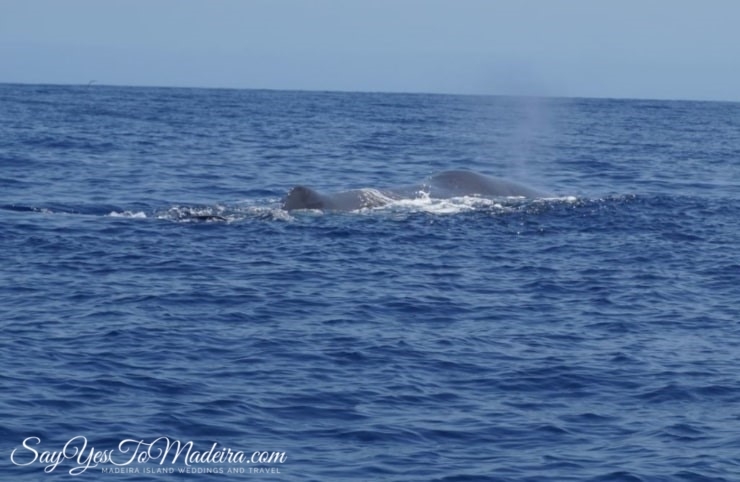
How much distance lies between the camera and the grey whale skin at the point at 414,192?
27266mm

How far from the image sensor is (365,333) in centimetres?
1700

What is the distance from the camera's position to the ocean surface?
12500mm

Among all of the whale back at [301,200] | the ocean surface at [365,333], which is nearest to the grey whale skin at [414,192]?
the whale back at [301,200]

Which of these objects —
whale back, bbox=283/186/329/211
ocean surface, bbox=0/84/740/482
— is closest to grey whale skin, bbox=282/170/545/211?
whale back, bbox=283/186/329/211

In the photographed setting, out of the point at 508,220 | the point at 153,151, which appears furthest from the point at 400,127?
the point at 508,220

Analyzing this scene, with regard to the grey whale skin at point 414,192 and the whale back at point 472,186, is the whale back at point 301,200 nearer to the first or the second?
the grey whale skin at point 414,192

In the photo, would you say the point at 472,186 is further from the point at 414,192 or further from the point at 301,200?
the point at 301,200

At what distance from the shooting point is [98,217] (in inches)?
1041

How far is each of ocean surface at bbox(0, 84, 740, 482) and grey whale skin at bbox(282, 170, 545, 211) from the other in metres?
0.46

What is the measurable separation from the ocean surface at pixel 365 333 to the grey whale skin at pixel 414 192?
0.46 m

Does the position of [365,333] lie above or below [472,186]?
below

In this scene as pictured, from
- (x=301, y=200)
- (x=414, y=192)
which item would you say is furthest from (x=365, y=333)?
(x=414, y=192)

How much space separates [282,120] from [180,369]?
59.2 metres

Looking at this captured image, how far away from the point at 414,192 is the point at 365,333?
12690 millimetres
